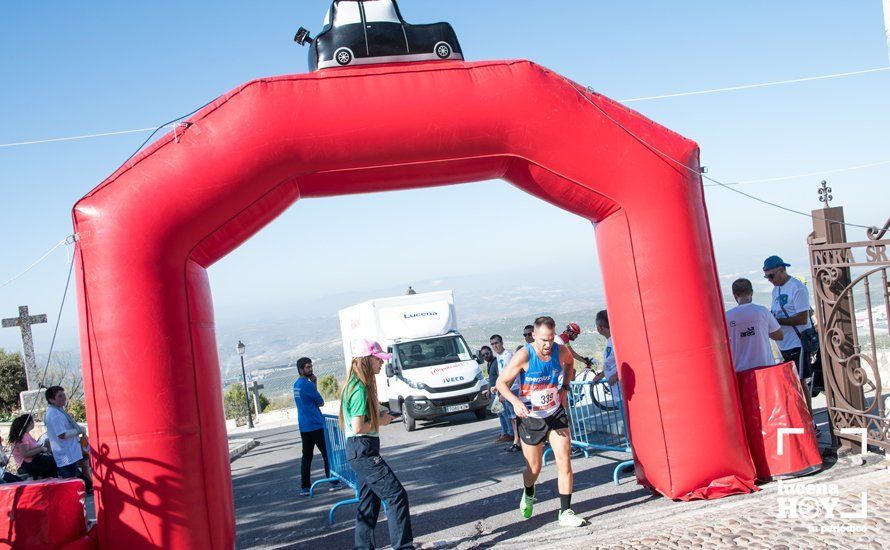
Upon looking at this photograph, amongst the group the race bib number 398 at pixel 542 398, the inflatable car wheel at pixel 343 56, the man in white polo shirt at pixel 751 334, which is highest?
the inflatable car wheel at pixel 343 56

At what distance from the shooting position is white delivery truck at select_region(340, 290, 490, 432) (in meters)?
16.4

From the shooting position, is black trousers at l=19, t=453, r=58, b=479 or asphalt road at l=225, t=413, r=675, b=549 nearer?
asphalt road at l=225, t=413, r=675, b=549

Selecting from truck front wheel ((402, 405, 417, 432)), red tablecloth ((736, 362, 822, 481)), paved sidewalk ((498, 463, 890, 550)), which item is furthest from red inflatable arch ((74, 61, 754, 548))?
truck front wheel ((402, 405, 417, 432))

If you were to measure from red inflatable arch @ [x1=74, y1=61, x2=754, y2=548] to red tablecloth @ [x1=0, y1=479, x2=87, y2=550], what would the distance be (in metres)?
0.23

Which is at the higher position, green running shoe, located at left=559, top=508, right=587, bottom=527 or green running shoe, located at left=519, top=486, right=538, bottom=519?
green running shoe, located at left=519, top=486, right=538, bottom=519

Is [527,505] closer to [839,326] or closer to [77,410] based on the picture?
[839,326]

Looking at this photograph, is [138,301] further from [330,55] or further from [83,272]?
[330,55]

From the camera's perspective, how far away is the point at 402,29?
689 cm

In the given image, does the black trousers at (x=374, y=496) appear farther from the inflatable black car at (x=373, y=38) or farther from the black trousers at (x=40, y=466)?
the black trousers at (x=40, y=466)

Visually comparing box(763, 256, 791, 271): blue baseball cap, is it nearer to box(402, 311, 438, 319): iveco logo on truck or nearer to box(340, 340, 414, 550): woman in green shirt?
box(340, 340, 414, 550): woman in green shirt

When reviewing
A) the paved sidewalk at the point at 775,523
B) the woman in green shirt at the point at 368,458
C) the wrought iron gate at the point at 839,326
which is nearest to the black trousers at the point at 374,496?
the woman in green shirt at the point at 368,458

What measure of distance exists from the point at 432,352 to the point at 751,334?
35.2 feet

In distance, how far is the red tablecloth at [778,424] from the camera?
696cm

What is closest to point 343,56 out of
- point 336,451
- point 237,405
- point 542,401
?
point 542,401
